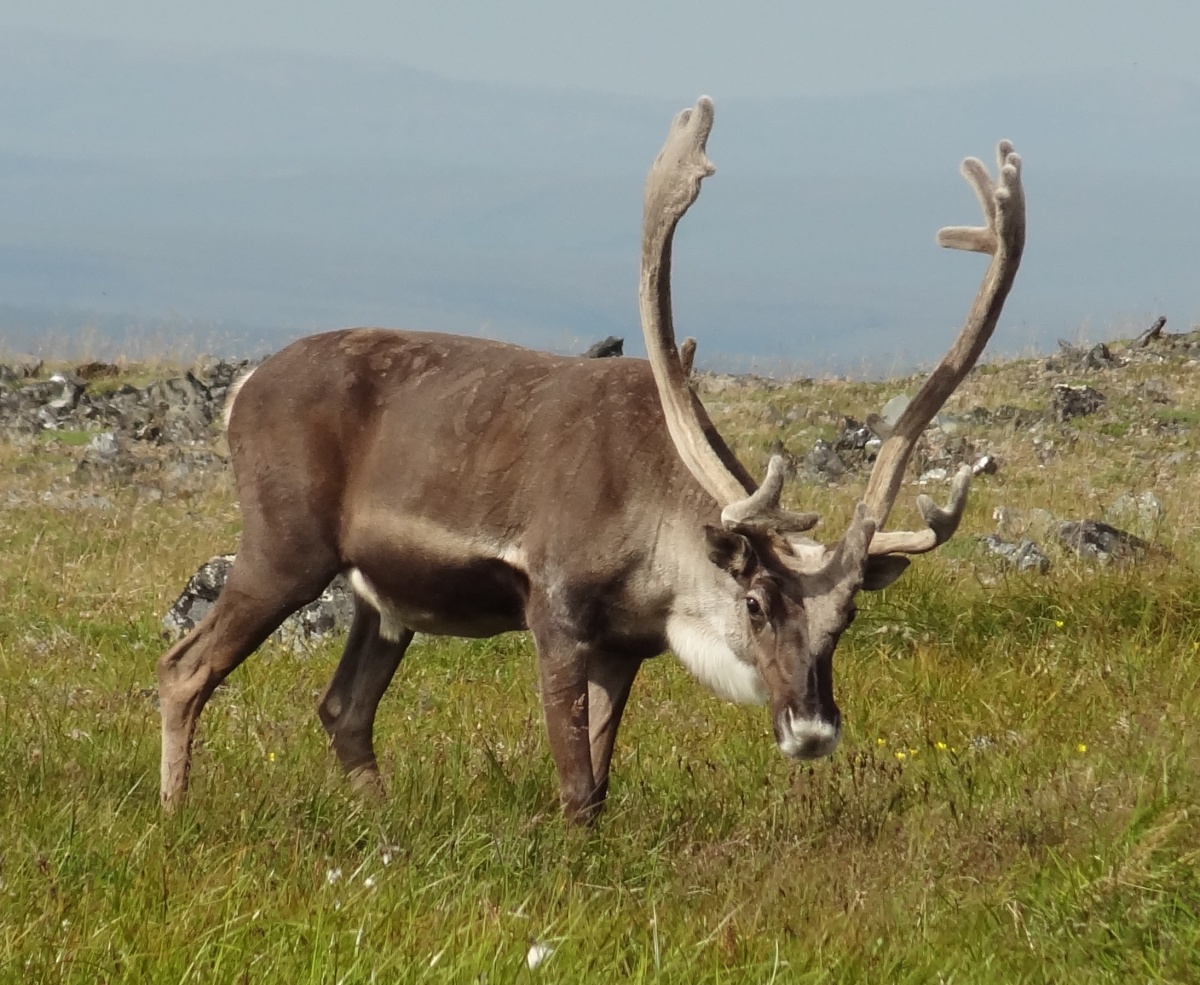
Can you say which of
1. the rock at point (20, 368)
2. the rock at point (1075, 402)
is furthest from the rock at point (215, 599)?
the rock at point (20, 368)

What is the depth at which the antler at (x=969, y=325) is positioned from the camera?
5.52 metres

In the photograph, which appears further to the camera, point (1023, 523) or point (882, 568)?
point (1023, 523)

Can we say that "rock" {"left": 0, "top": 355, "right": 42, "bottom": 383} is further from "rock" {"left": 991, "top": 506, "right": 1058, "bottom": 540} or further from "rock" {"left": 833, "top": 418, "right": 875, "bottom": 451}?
"rock" {"left": 991, "top": 506, "right": 1058, "bottom": 540}

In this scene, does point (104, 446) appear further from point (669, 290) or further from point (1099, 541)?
point (669, 290)

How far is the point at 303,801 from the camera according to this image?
198 inches

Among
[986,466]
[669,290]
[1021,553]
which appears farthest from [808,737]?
[986,466]

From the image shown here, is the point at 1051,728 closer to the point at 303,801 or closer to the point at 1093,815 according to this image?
the point at 1093,815

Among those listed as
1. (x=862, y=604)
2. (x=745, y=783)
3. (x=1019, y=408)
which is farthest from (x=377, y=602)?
(x=1019, y=408)

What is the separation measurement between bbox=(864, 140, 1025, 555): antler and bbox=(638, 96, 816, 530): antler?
382mm

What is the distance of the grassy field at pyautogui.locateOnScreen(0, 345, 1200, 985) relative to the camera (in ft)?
12.4

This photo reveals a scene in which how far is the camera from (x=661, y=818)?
546 centimetres

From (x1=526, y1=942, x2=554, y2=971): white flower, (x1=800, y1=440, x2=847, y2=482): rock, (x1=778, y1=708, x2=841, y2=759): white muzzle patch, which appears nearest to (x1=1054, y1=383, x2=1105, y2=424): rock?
(x1=800, y1=440, x2=847, y2=482): rock

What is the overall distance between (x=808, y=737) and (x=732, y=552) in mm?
631

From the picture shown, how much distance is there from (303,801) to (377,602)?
1.26 m
